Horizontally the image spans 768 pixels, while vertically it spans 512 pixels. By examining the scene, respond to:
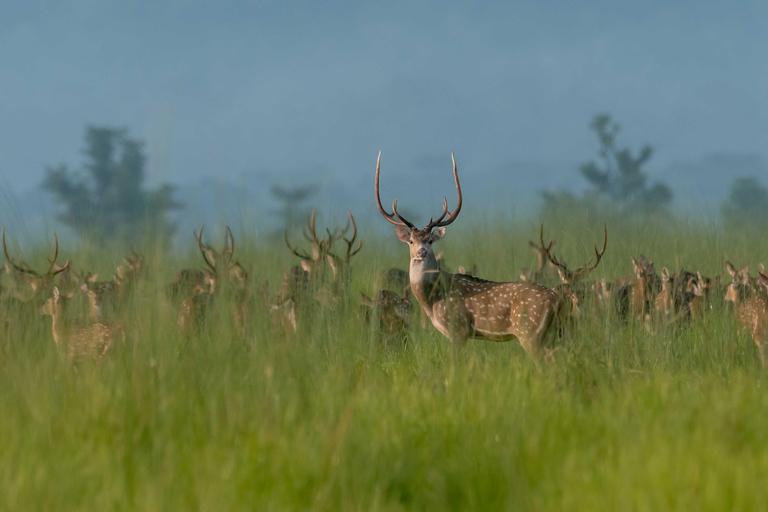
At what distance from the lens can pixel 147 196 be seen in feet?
16.8

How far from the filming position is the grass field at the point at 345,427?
156 inches

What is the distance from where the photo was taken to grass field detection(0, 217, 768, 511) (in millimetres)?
3971

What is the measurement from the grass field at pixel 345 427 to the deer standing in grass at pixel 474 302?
0.36 meters

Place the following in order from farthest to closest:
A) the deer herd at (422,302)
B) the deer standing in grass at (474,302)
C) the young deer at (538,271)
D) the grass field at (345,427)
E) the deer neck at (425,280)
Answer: the young deer at (538,271), the deer neck at (425,280), the deer standing in grass at (474,302), the deer herd at (422,302), the grass field at (345,427)

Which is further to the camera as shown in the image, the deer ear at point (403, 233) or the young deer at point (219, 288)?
the deer ear at point (403, 233)

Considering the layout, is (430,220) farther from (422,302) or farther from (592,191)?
(592,191)

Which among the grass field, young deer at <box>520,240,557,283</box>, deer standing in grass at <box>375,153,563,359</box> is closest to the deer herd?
deer standing in grass at <box>375,153,563,359</box>

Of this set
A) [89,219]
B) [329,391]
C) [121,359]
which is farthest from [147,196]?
[89,219]

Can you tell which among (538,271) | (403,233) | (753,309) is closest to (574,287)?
(753,309)

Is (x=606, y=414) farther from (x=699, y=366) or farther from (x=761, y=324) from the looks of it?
(x=761, y=324)

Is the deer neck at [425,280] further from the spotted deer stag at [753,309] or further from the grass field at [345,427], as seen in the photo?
the spotted deer stag at [753,309]

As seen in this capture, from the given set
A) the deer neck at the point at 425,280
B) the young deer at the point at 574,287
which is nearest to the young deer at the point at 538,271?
the young deer at the point at 574,287

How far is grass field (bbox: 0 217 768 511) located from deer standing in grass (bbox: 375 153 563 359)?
0.36 m

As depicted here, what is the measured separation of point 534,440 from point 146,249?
100 inches
